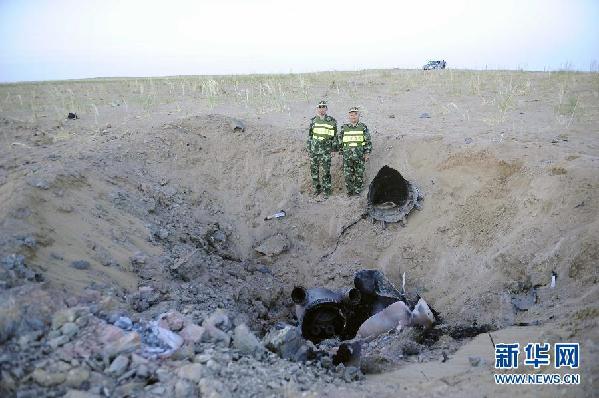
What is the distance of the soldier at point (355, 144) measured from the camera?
6.95 m

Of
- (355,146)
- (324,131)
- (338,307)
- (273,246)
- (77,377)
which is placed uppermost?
(324,131)

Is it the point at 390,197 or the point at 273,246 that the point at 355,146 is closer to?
the point at 390,197

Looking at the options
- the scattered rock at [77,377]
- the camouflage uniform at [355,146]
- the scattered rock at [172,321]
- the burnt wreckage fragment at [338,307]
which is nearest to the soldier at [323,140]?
the camouflage uniform at [355,146]

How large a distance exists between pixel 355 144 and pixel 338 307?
110 inches

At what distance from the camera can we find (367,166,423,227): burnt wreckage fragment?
6.80m

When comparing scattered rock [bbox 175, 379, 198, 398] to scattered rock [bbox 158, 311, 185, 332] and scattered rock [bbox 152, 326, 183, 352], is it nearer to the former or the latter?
scattered rock [bbox 152, 326, 183, 352]

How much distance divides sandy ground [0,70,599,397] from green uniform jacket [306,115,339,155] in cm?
80

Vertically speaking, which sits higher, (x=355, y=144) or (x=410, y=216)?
(x=355, y=144)

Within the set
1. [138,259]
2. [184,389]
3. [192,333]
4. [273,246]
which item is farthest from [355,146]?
[184,389]

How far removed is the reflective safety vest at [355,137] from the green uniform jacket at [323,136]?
11.7 inches

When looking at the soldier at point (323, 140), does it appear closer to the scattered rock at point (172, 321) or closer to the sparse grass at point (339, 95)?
the sparse grass at point (339, 95)

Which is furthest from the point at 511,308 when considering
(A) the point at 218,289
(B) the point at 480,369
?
(A) the point at 218,289

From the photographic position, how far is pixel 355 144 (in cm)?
696

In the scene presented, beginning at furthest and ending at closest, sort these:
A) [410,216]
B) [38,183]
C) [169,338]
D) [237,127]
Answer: [237,127], [410,216], [38,183], [169,338]
